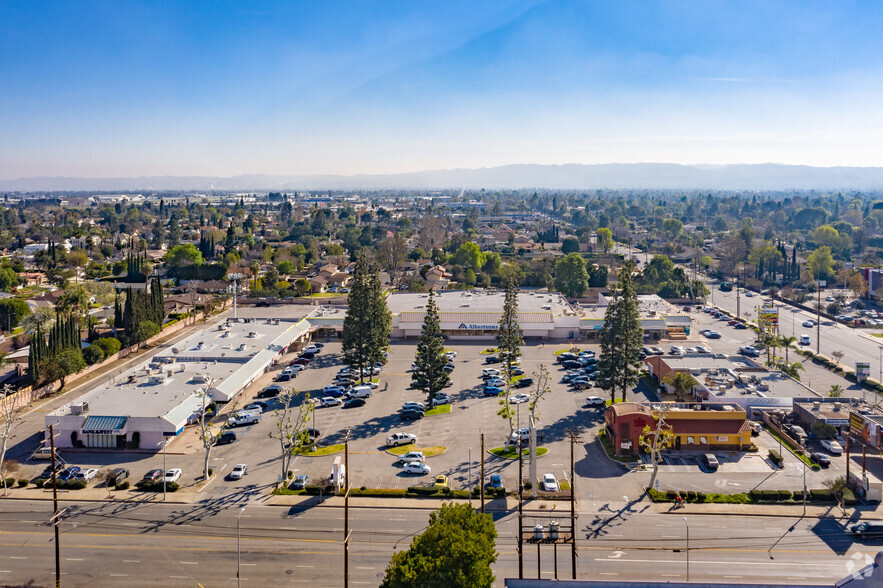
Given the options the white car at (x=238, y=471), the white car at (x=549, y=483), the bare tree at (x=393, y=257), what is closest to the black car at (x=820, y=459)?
the white car at (x=549, y=483)

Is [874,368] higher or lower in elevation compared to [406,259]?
lower

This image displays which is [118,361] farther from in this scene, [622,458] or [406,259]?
[406,259]

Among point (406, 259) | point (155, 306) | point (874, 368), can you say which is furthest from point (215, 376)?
point (406, 259)

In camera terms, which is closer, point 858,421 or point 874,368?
point 858,421

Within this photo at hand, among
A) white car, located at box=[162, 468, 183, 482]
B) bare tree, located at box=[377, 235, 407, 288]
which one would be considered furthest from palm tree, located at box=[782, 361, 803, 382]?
bare tree, located at box=[377, 235, 407, 288]

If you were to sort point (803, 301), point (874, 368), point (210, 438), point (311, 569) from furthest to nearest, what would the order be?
point (803, 301)
point (874, 368)
point (210, 438)
point (311, 569)

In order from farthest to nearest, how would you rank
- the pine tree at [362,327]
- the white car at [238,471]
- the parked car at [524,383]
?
the parked car at [524,383] < the pine tree at [362,327] < the white car at [238,471]

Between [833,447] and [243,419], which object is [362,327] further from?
[833,447]

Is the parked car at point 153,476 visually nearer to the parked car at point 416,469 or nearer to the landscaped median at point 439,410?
the parked car at point 416,469
